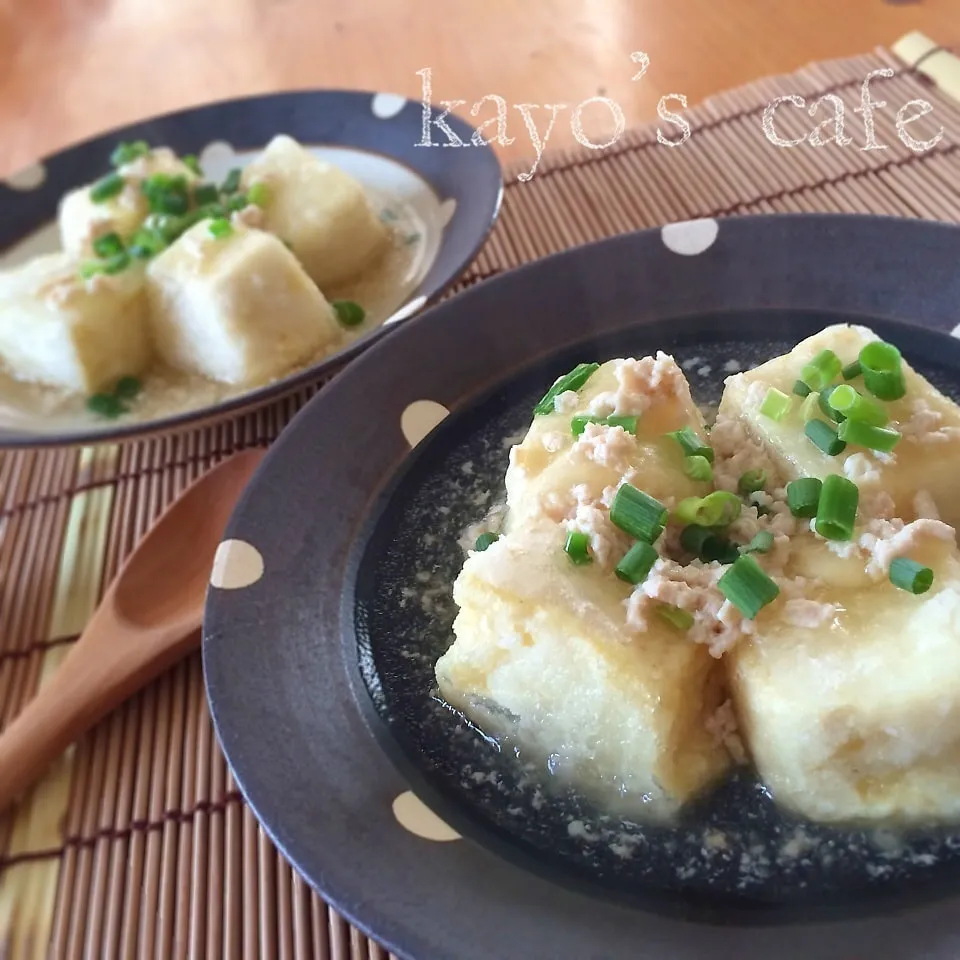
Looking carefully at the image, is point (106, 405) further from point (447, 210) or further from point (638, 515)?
point (638, 515)

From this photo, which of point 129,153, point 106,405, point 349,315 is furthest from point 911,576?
point 129,153

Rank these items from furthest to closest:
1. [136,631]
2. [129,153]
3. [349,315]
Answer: [129,153]
[349,315]
[136,631]

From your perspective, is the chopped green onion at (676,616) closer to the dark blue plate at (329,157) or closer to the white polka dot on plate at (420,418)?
the white polka dot on plate at (420,418)

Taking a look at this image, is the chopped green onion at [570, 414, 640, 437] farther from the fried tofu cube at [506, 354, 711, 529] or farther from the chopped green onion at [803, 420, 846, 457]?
the chopped green onion at [803, 420, 846, 457]

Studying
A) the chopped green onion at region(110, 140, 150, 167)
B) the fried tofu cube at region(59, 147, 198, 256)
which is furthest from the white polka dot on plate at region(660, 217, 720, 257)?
the chopped green onion at region(110, 140, 150, 167)

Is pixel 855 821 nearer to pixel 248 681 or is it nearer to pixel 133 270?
pixel 248 681

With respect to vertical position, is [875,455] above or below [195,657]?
above
